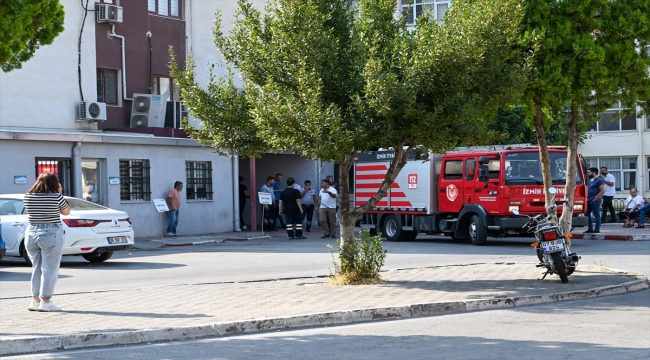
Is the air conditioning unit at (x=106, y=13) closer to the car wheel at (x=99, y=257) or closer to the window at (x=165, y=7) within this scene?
the window at (x=165, y=7)

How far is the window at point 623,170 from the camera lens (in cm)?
4647

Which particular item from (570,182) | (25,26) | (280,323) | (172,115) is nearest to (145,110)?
(172,115)

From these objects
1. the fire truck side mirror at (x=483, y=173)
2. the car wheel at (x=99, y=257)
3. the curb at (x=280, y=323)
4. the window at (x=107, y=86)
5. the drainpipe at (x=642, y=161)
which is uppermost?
the window at (x=107, y=86)

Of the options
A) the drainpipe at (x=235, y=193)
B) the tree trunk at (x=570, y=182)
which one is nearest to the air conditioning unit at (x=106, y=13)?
the drainpipe at (x=235, y=193)

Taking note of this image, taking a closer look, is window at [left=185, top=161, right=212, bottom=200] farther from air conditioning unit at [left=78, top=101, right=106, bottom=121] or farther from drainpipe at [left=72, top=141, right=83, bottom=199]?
drainpipe at [left=72, top=141, right=83, bottom=199]

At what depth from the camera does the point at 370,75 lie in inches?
471

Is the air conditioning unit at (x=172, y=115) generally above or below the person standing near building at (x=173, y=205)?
above

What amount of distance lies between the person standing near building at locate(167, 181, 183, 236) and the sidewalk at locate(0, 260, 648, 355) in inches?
562

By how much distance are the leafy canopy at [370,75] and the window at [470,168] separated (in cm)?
996

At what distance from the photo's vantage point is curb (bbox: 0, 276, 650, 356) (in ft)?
29.7

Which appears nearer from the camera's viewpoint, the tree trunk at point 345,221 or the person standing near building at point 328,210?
the tree trunk at point 345,221

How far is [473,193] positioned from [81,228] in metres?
10.1

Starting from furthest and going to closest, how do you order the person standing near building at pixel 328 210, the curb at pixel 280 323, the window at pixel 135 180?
the person standing near building at pixel 328 210, the window at pixel 135 180, the curb at pixel 280 323

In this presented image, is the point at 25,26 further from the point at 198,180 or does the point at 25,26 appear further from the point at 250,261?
the point at 198,180
